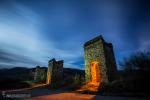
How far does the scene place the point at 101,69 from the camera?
12.6 metres

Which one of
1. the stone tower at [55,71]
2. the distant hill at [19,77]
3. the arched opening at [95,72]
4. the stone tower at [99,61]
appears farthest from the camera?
the stone tower at [55,71]

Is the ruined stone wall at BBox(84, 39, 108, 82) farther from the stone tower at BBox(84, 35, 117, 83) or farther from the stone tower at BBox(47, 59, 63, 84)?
the stone tower at BBox(47, 59, 63, 84)

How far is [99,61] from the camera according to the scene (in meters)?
12.9

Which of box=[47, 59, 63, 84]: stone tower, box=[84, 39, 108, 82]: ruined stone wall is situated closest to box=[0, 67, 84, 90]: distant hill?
box=[47, 59, 63, 84]: stone tower

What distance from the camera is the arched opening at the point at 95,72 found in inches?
513

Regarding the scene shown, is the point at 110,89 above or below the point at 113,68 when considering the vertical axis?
below

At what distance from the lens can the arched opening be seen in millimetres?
13022

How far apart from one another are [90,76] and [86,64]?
1.46 meters

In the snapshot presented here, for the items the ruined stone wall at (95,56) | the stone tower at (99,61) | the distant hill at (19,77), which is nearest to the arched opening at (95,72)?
the stone tower at (99,61)

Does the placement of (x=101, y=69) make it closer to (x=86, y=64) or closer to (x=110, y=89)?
(x=86, y=64)

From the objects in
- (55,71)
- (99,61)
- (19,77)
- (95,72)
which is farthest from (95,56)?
(19,77)

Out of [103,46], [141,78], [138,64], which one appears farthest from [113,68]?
[141,78]

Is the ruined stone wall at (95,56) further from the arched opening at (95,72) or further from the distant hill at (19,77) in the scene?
the distant hill at (19,77)

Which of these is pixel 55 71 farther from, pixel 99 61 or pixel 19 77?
pixel 19 77
